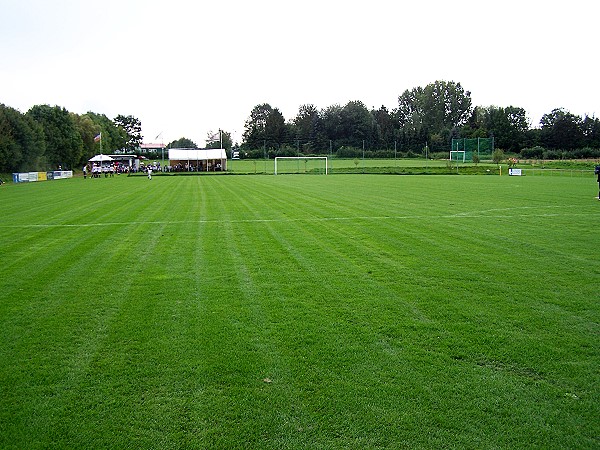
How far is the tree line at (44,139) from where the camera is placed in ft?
158

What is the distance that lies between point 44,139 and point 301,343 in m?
59.8

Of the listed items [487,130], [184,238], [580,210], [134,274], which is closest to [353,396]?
[134,274]

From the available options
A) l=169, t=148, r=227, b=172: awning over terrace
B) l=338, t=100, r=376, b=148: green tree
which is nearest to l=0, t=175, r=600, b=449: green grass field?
l=169, t=148, r=227, b=172: awning over terrace

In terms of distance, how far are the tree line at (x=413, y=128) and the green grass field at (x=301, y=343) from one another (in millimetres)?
76337

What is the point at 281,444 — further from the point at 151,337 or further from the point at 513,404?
the point at 151,337

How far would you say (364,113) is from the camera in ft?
358

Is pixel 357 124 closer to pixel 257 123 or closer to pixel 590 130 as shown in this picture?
pixel 257 123

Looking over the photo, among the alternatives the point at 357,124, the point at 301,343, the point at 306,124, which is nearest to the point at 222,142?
the point at 306,124

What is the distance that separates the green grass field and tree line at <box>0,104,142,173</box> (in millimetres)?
44209

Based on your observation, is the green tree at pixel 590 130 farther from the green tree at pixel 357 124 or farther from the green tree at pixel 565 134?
the green tree at pixel 357 124

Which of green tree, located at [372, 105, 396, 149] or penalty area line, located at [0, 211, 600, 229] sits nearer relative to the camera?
penalty area line, located at [0, 211, 600, 229]

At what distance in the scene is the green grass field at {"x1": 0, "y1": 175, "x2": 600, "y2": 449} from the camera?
347cm

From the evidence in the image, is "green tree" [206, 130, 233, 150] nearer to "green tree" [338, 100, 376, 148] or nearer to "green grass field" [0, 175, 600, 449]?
"green tree" [338, 100, 376, 148]

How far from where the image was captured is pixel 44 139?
56125 mm
